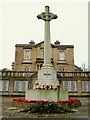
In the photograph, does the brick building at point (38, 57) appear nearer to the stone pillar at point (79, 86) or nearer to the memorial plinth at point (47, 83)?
the stone pillar at point (79, 86)

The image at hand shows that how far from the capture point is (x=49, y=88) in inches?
643

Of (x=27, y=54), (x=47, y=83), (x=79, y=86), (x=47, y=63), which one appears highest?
(x=27, y=54)

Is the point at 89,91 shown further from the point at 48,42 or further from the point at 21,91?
the point at 48,42

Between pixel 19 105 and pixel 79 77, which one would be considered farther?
pixel 79 77

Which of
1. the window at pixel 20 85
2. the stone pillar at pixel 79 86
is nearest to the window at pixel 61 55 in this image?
the stone pillar at pixel 79 86

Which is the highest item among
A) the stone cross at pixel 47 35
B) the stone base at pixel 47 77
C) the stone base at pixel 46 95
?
the stone cross at pixel 47 35

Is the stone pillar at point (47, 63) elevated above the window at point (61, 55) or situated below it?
below

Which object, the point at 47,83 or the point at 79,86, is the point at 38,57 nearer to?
the point at 79,86

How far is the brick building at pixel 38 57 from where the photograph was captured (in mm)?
46562

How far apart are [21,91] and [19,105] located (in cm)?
2167

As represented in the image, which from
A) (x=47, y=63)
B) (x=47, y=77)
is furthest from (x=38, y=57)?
(x=47, y=77)

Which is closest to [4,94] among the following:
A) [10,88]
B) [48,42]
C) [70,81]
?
[10,88]

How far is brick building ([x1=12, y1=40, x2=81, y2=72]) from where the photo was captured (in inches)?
1833

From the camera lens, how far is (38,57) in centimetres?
4650
